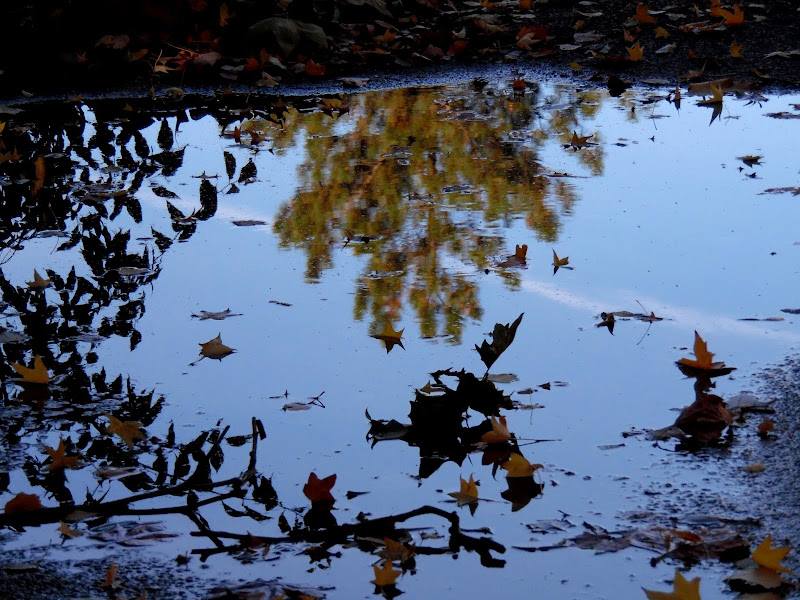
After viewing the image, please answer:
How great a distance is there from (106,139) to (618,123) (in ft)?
10.4

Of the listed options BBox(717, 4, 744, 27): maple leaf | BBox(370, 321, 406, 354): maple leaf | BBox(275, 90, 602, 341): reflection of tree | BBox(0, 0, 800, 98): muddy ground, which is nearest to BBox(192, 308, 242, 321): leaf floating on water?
BBox(275, 90, 602, 341): reflection of tree

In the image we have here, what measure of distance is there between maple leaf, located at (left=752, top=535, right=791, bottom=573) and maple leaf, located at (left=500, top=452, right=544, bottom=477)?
1.97 feet

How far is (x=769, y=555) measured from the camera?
1.95 metres

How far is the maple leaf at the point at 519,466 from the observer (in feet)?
7.87

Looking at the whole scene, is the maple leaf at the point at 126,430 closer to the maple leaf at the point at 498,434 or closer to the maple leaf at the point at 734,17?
the maple leaf at the point at 498,434

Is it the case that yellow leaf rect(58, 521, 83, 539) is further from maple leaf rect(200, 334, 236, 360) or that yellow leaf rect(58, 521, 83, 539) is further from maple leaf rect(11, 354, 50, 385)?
maple leaf rect(200, 334, 236, 360)

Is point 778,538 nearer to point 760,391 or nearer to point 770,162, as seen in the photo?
point 760,391

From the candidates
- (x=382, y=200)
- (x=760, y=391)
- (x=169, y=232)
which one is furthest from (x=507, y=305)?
(x=169, y=232)

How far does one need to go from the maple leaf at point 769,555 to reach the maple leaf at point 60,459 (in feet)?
5.58

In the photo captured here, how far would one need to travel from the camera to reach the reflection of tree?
366 centimetres

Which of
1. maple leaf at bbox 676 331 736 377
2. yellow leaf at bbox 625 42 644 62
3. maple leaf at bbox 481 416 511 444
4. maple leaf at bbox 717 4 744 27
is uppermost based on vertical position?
maple leaf at bbox 717 4 744 27

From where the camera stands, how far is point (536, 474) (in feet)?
7.98

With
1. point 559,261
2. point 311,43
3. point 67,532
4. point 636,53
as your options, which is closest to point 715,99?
point 636,53

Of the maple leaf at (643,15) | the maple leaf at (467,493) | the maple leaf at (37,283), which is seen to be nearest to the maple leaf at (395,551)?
the maple leaf at (467,493)
